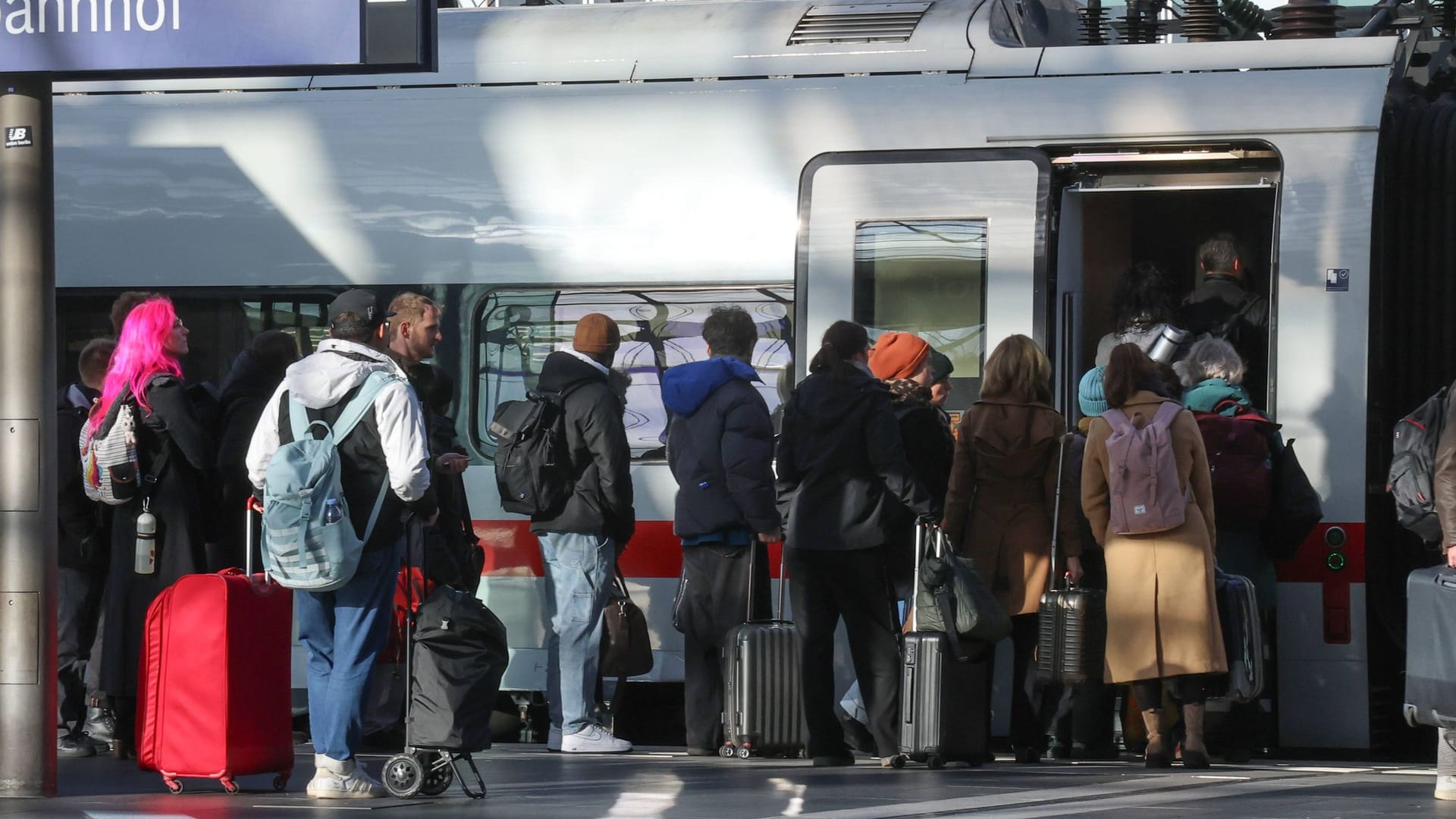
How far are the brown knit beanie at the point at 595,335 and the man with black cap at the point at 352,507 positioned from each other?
5.65 ft

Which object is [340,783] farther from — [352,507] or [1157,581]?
[1157,581]

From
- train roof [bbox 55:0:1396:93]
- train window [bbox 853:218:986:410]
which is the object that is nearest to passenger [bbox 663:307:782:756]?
train window [bbox 853:218:986:410]

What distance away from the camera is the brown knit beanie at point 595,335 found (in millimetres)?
8617

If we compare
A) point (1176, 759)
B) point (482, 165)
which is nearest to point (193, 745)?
point (482, 165)

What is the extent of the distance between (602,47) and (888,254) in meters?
1.61

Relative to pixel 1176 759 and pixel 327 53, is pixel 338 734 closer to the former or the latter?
pixel 327 53

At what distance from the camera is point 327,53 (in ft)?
21.8

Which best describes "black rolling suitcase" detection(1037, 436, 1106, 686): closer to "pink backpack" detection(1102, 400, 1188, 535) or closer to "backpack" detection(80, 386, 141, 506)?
"pink backpack" detection(1102, 400, 1188, 535)

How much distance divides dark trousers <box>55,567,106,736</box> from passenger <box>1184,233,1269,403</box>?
4669 mm

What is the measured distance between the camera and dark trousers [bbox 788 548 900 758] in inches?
318

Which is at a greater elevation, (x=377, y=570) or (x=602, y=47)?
(x=602, y=47)

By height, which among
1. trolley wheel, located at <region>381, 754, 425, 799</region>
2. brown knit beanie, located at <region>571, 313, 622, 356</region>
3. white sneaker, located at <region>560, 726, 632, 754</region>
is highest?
brown knit beanie, located at <region>571, 313, 622, 356</region>

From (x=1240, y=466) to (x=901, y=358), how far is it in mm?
1366

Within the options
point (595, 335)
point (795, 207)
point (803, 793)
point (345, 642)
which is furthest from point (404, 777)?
point (795, 207)
